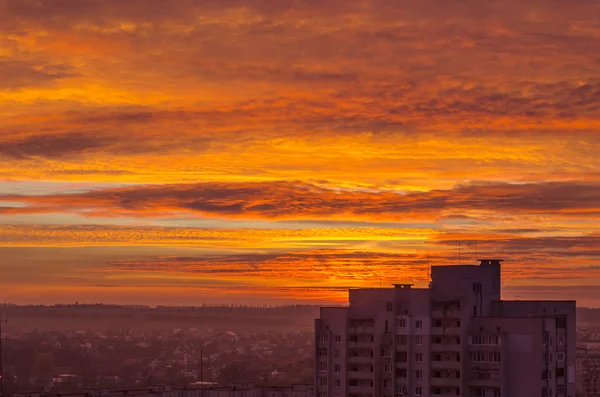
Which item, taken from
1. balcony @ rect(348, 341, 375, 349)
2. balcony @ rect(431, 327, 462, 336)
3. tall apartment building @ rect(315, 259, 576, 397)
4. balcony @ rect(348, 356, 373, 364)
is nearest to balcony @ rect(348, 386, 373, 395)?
tall apartment building @ rect(315, 259, 576, 397)

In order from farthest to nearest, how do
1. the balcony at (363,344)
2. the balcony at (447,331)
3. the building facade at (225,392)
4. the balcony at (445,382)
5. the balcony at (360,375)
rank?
the building facade at (225,392), the balcony at (363,344), the balcony at (360,375), the balcony at (447,331), the balcony at (445,382)

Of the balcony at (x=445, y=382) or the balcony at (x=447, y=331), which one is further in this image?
the balcony at (x=447, y=331)

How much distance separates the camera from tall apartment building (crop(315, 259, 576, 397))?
11012 centimetres

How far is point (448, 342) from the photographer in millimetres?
114250

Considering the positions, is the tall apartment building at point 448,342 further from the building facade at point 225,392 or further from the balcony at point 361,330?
the building facade at point 225,392

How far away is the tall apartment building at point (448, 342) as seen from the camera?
11012 centimetres

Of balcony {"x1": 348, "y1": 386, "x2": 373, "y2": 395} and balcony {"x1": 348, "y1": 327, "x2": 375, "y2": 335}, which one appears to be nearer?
balcony {"x1": 348, "y1": 386, "x2": 373, "y2": 395}

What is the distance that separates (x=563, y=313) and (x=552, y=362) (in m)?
8.81

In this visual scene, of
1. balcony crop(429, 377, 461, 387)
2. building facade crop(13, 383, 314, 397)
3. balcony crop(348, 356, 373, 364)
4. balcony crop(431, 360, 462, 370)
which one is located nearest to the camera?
balcony crop(429, 377, 461, 387)

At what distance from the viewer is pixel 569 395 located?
113250 mm

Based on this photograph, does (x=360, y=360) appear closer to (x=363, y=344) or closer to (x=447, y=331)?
(x=363, y=344)

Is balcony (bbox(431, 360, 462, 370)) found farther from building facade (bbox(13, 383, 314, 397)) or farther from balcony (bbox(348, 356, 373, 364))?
building facade (bbox(13, 383, 314, 397))

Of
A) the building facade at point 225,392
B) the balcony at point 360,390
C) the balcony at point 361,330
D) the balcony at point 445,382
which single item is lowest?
the building facade at point 225,392

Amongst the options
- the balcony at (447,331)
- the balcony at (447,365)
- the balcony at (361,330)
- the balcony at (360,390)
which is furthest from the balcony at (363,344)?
the balcony at (447,365)
